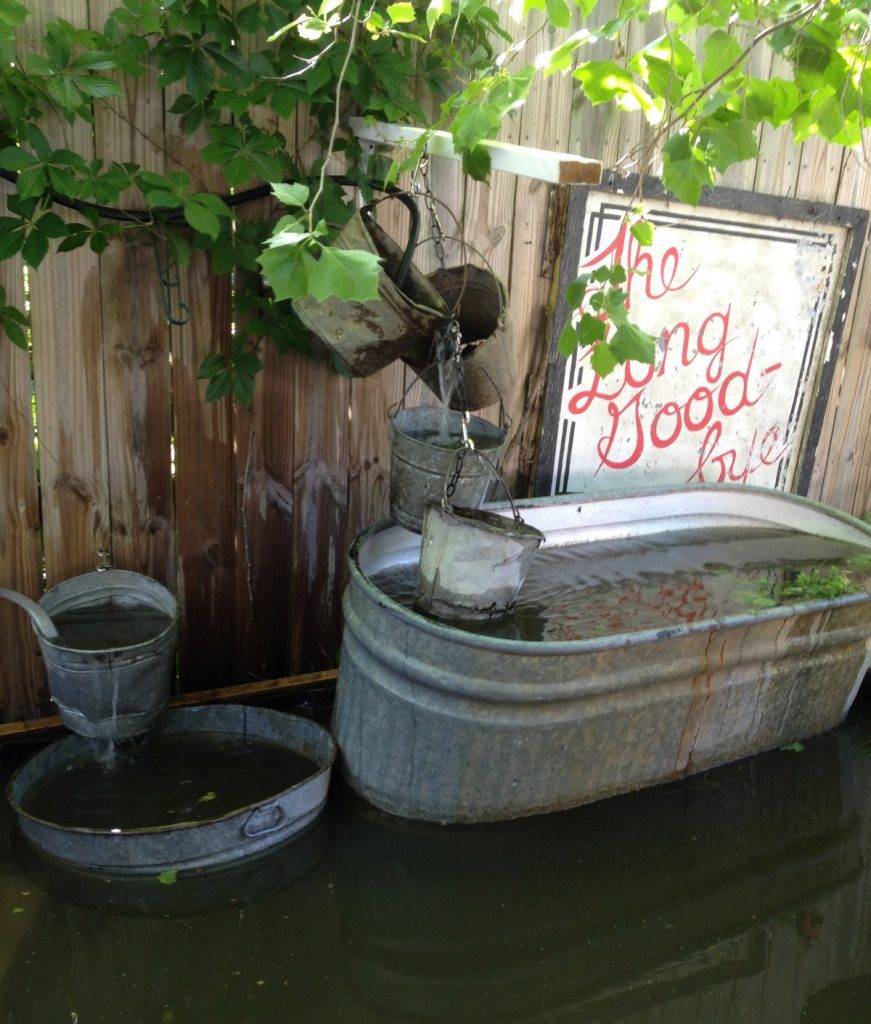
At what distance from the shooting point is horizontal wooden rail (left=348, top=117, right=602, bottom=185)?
208 centimetres

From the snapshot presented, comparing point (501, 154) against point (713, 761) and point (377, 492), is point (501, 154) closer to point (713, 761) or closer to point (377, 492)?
point (377, 492)

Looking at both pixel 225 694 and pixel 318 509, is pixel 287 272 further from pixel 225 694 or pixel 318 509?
pixel 225 694

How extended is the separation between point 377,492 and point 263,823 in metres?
1.33

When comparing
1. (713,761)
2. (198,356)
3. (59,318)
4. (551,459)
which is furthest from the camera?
(551,459)

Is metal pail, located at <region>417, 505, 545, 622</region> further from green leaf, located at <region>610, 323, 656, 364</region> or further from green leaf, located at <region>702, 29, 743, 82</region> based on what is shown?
green leaf, located at <region>702, 29, 743, 82</region>

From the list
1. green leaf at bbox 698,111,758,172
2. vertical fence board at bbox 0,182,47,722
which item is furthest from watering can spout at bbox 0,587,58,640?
green leaf at bbox 698,111,758,172

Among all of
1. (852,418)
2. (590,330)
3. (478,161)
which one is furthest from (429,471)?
(852,418)

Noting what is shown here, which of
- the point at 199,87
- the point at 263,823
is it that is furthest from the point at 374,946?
the point at 199,87

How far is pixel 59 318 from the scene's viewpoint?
2.78 m

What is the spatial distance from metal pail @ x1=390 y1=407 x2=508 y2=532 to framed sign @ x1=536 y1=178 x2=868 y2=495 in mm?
977

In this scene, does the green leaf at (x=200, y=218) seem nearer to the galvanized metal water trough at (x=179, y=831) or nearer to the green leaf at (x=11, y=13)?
the green leaf at (x=11, y=13)

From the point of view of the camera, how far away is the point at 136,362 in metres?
2.93

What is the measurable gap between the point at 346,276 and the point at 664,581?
7.03ft

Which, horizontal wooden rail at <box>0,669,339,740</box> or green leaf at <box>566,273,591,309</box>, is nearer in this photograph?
green leaf at <box>566,273,591,309</box>
